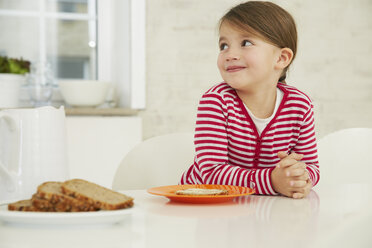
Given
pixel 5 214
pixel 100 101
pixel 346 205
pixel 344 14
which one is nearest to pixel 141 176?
pixel 346 205

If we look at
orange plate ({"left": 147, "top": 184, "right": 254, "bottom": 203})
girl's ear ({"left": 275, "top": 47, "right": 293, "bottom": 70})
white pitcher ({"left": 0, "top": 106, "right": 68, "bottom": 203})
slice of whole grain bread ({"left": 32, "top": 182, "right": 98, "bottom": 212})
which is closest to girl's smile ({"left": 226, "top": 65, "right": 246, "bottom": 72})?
girl's ear ({"left": 275, "top": 47, "right": 293, "bottom": 70})

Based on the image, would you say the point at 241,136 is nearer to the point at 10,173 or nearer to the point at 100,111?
the point at 10,173

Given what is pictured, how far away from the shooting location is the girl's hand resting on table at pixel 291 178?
939 mm

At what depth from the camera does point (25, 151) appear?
2.46ft

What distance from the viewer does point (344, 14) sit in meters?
2.73

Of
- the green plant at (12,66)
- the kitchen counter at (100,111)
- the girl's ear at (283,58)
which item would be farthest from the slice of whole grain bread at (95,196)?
the green plant at (12,66)

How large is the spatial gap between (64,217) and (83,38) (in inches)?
81.3

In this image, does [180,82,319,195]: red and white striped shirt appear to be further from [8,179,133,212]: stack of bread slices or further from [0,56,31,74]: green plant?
[0,56,31,74]: green plant

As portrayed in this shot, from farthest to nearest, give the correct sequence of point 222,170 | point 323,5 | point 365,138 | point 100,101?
point 323,5
point 100,101
point 365,138
point 222,170

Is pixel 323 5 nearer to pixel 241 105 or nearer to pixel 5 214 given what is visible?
pixel 241 105

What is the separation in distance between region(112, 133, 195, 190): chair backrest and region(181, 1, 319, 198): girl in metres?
0.09

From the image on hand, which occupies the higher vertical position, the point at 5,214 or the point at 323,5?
the point at 323,5

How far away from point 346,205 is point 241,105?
0.43m

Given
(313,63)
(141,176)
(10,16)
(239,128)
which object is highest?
(10,16)
